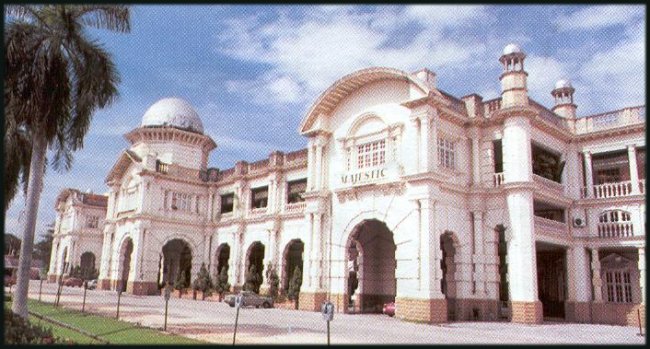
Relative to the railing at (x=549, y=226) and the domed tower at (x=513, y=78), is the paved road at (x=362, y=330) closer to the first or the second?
the railing at (x=549, y=226)

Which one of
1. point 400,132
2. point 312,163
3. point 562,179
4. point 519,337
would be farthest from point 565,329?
point 312,163

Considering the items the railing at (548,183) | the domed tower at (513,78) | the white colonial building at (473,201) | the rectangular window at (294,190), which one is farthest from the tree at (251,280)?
the domed tower at (513,78)

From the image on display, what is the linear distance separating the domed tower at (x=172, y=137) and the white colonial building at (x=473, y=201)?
59.1 ft

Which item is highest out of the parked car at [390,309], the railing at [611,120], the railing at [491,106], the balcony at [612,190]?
the railing at [491,106]

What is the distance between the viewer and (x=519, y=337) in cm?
1845

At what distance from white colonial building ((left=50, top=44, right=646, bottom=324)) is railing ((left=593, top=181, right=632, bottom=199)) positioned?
61 mm

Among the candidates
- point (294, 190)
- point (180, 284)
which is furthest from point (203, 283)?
point (294, 190)

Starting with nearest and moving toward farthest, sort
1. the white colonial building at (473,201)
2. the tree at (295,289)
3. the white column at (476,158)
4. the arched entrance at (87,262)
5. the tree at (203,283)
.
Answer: the white colonial building at (473,201) < the white column at (476,158) < the tree at (295,289) < the tree at (203,283) < the arched entrance at (87,262)

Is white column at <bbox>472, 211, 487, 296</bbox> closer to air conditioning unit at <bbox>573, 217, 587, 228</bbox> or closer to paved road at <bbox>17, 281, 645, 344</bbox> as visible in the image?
paved road at <bbox>17, 281, 645, 344</bbox>

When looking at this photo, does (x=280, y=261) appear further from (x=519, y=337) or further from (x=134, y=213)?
(x=519, y=337)

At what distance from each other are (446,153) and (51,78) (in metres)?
17.2

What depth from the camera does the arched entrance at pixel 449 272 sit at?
25.5 meters

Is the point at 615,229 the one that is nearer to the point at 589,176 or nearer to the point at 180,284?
the point at 589,176

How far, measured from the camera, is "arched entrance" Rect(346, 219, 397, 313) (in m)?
29.8
